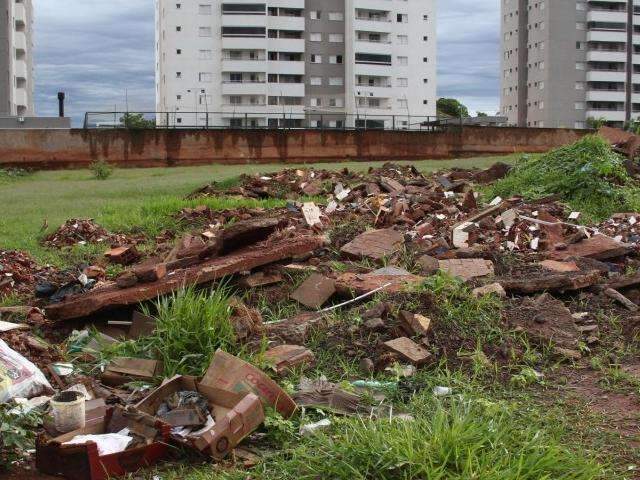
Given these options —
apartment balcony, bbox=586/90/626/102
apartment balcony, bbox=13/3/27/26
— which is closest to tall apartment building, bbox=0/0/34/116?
apartment balcony, bbox=13/3/27/26

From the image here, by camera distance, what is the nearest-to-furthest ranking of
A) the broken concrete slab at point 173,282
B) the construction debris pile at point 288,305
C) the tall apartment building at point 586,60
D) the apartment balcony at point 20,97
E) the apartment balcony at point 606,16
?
the construction debris pile at point 288,305
the broken concrete slab at point 173,282
the apartment balcony at point 20,97
the tall apartment building at point 586,60
the apartment balcony at point 606,16

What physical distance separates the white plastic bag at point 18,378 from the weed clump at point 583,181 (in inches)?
330

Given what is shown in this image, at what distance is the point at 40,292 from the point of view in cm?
744

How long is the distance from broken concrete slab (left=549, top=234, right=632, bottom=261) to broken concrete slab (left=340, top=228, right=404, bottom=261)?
1.71 m

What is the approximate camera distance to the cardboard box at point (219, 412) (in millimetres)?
4273

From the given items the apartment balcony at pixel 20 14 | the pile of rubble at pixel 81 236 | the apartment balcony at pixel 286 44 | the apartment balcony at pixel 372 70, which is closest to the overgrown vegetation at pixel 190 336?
the pile of rubble at pixel 81 236

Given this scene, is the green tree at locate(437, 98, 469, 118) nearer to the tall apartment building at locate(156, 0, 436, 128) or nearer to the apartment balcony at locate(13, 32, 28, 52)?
the tall apartment building at locate(156, 0, 436, 128)

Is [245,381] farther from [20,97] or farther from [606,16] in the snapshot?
[606,16]

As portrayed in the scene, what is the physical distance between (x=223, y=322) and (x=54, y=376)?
1.19 m

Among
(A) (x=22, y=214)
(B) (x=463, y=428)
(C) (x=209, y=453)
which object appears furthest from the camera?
(A) (x=22, y=214)

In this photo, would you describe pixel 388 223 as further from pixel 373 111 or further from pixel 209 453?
pixel 373 111

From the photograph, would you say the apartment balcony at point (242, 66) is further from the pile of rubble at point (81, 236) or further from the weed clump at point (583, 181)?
the pile of rubble at point (81, 236)

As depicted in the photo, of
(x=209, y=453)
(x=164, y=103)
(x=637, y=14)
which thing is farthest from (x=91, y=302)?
(x=637, y=14)

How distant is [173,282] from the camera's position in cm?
672
